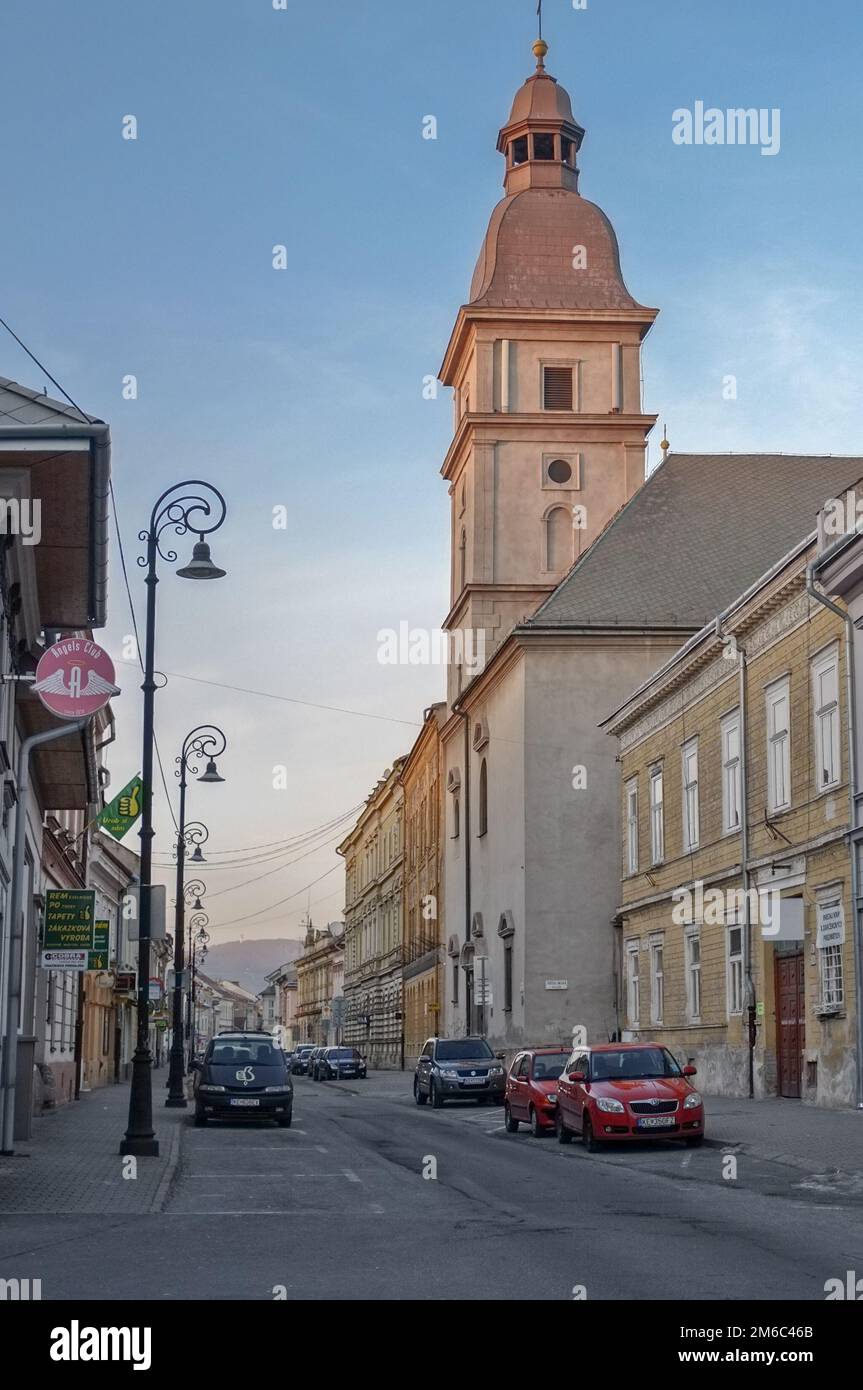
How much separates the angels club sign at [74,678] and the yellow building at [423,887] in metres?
51.5

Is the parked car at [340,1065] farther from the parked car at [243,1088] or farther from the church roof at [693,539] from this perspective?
the parked car at [243,1088]

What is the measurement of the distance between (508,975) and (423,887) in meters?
22.6

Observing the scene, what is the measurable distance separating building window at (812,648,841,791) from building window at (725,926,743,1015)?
18.0 feet

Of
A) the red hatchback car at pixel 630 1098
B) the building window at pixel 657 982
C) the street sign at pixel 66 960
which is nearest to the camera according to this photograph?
the red hatchback car at pixel 630 1098

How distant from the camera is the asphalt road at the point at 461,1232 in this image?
400 inches

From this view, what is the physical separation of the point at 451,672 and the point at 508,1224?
51.8 meters

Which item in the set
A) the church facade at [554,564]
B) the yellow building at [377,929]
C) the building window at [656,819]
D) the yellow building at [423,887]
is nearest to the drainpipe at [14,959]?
the building window at [656,819]

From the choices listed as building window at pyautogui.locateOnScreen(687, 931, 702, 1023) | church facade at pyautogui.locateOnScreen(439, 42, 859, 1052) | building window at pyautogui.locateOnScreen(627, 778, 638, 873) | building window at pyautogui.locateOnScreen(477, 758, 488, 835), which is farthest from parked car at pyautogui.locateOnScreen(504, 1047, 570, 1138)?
building window at pyautogui.locateOnScreen(477, 758, 488, 835)

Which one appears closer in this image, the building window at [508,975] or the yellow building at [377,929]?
the building window at [508,975]

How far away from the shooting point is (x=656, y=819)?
131ft

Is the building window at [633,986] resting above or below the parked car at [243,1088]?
above

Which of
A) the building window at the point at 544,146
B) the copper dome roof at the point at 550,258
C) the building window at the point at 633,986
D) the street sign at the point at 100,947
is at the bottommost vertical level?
the building window at the point at 633,986

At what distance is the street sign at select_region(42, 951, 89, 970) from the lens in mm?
24891

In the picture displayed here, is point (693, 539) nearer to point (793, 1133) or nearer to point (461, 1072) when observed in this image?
point (461, 1072)
